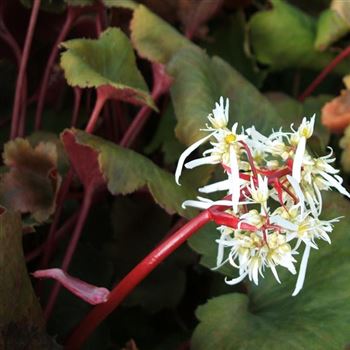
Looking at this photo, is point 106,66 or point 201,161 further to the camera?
point 106,66

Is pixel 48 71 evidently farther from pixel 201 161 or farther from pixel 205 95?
pixel 201 161

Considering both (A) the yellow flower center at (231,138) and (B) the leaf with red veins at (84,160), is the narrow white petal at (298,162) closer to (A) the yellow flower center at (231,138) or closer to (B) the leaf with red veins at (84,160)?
(A) the yellow flower center at (231,138)

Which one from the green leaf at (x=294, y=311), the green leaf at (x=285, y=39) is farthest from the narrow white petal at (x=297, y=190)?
the green leaf at (x=285, y=39)

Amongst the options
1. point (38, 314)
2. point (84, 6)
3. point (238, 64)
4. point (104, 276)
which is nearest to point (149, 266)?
point (38, 314)

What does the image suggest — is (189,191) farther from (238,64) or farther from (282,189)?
(238,64)

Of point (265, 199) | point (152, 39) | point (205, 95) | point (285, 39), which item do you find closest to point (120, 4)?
point (152, 39)

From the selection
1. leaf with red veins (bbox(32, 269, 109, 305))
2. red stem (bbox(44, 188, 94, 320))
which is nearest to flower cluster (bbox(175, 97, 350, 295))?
leaf with red veins (bbox(32, 269, 109, 305))
